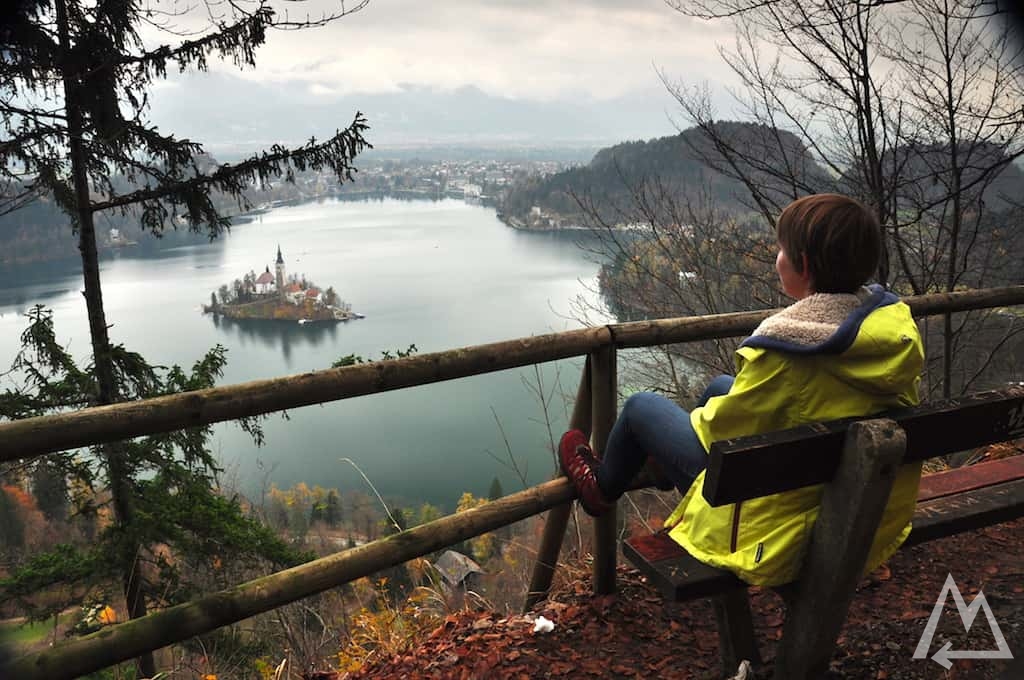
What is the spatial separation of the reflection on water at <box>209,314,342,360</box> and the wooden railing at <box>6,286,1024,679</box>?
153 ft

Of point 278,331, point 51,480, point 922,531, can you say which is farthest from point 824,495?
point 278,331

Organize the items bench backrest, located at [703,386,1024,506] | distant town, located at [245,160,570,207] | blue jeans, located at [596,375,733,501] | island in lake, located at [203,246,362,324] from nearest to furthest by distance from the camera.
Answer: bench backrest, located at [703,386,1024,506]
blue jeans, located at [596,375,733,501]
island in lake, located at [203,246,362,324]
distant town, located at [245,160,570,207]

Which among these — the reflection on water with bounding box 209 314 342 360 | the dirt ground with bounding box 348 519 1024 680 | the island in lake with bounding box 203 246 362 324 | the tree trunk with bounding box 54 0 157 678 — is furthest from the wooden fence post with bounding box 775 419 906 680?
the island in lake with bounding box 203 246 362 324

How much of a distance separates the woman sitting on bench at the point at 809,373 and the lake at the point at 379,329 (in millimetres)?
3592

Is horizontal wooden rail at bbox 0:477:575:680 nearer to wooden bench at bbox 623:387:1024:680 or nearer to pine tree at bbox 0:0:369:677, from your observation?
wooden bench at bbox 623:387:1024:680

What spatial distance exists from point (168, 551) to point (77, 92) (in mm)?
5293

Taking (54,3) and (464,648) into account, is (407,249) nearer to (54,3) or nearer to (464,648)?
(54,3)

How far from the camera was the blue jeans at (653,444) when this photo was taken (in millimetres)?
1804

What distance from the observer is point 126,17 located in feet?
23.0

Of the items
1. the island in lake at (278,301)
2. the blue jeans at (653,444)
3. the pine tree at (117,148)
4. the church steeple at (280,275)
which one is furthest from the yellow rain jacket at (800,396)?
the church steeple at (280,275)

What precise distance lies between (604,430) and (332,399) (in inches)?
37.4

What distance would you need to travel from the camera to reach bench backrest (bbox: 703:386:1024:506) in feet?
4.27

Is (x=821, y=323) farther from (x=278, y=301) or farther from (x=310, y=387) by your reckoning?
(x=278, y=301)

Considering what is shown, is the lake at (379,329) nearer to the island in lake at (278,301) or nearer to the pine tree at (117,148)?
the island in lake at (278,301)
